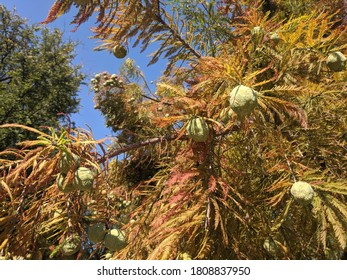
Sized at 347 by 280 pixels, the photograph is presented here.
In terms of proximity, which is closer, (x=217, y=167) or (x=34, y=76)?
(x=217, y=167)

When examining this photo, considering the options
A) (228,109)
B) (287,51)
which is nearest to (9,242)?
(228,109)

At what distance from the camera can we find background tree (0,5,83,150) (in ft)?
21.0

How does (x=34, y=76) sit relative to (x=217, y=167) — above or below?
above

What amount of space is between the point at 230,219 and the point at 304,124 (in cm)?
67

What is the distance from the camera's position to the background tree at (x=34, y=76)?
6.41m

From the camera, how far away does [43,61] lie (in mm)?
7414

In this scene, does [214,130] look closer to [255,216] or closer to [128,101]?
[255,216]

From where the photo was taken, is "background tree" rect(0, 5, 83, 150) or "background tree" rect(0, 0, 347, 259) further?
"background tree" rect(0, 5, 83, 150)

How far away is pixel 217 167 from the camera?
208cm

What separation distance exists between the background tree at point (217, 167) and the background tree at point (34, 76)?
14.2 feet

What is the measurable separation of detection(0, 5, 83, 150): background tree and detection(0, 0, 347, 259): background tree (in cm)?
431

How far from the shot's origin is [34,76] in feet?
22.8

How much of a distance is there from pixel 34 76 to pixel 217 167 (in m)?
5.89

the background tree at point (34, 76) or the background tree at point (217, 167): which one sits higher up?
the background tree at point (34, 76)
